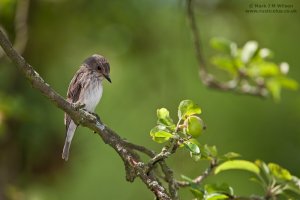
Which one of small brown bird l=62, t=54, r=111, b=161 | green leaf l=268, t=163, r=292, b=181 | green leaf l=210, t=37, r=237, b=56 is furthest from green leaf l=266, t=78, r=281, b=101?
green leaf l=268, t=163, r=292, b=181

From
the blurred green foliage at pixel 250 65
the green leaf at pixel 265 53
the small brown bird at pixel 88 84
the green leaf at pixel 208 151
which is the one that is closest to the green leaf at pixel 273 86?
the blurred green foliage at pixel 250 65

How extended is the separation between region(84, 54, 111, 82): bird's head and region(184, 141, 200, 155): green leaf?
5.70 feet

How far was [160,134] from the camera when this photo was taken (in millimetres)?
2373

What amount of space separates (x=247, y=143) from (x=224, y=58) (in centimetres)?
178

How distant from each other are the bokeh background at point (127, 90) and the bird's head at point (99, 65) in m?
1.42

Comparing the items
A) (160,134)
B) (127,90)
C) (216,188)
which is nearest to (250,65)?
(216,188)

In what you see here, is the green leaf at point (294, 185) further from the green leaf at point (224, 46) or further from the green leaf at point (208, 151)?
the green leaf at point (224, 46)

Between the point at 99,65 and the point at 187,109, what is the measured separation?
1.67 metres

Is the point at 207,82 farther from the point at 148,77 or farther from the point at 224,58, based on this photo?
the point at 148,77

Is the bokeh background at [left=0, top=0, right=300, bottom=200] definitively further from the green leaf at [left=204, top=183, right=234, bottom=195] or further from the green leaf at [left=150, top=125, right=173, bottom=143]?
the green leaf at [left=150, top=125, right=173, bottom=143]

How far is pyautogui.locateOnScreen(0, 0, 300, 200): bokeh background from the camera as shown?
5660mm

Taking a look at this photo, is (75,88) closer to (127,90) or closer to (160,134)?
(160,134)

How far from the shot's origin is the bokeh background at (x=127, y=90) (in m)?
5.66

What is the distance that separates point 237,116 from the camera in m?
5.83
